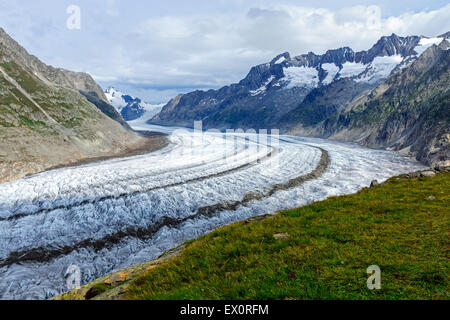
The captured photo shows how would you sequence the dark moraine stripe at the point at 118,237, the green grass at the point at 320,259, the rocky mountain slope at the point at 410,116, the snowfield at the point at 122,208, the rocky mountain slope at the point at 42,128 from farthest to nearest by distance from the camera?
1. the rocky mountain slope at the point at 410,116
2. the rocky mountain slope at the point at 42,128
3. the dark moraine stripe at the point at 118,237
4. the snowfield at the point at 122,208
5. the green grass at the point at 320,259

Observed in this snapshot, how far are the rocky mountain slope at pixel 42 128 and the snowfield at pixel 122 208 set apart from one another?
6317 millimetres

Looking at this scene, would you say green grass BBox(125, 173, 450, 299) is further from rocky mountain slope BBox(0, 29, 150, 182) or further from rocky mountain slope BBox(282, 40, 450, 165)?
rocky mountain slope BBox(282, 40, 450, 165)

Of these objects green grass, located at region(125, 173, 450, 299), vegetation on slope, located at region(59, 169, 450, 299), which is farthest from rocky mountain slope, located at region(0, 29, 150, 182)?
green grass, located at region(125, 173, 450, 299)

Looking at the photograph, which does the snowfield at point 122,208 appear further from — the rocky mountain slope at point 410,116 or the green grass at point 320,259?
the rocky mountain slope at point 410,116

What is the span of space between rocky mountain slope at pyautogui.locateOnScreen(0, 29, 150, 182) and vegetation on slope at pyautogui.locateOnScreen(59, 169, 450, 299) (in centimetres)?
3665

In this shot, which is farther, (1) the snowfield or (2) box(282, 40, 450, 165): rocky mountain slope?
(2) box(282, 40, 450, 165): rocky mountain slope

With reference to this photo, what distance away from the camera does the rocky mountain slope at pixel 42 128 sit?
38.5 metres

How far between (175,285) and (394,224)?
26.7 feet

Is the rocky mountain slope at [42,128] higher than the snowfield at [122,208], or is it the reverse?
the rocky mountain slope at [42,128]

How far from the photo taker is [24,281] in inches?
529

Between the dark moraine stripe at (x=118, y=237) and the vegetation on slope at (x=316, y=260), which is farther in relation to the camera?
the dark moraine stripe at (x=118, y=237)

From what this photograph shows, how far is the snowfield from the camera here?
15234 millimetres

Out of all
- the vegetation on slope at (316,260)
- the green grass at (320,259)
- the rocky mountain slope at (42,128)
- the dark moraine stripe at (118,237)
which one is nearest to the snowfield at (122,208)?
the dark moraine stripe at (118,237)
